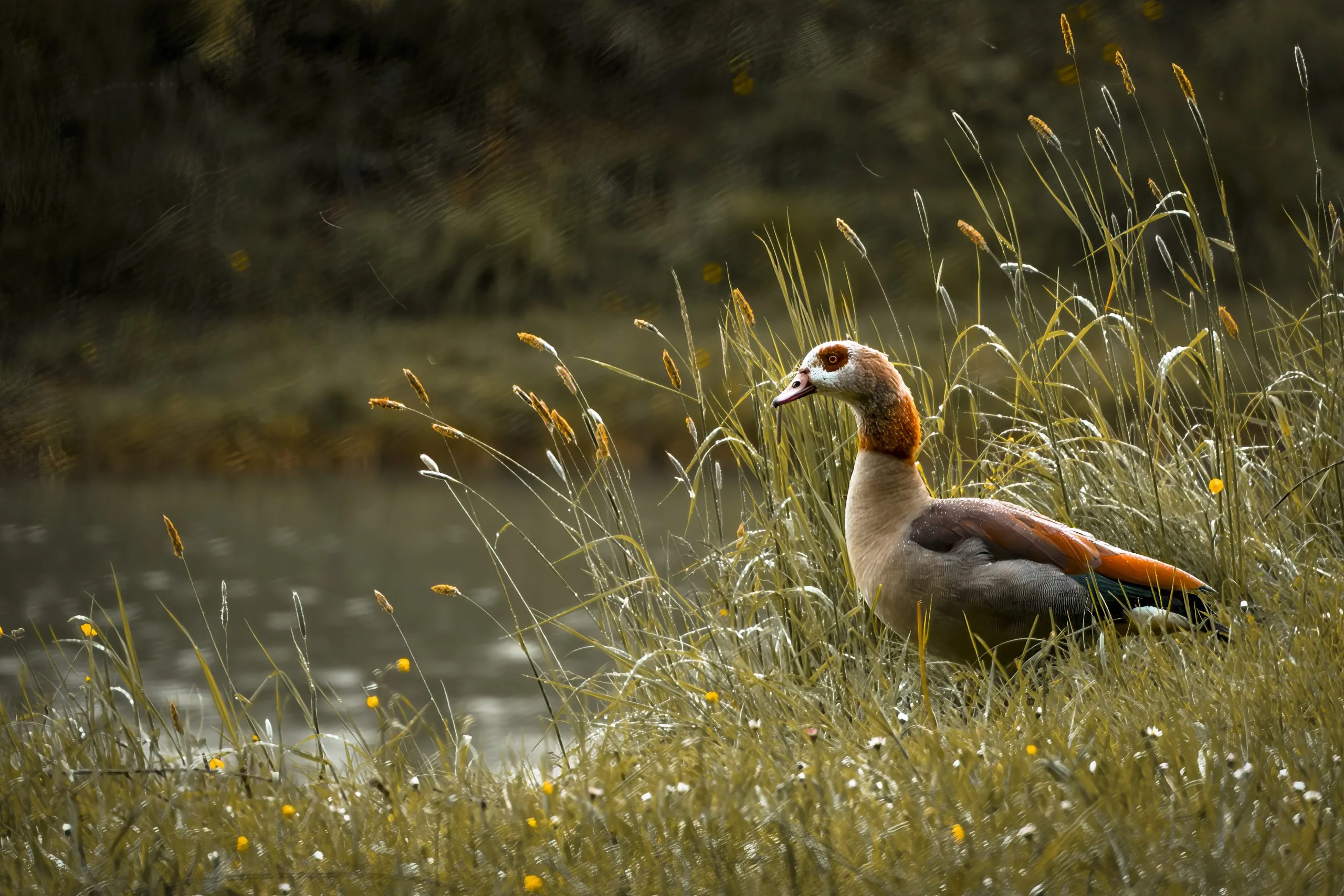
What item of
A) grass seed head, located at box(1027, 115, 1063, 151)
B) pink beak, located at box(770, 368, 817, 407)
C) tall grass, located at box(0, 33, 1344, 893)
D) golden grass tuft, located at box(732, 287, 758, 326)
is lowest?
tall grass, located at box(0, 33, 1344, 893)

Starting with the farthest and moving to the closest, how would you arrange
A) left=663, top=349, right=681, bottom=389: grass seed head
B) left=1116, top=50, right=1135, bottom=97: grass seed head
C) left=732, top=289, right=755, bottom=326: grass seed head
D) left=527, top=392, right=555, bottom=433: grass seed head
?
left=732, top=289, right=755, bottom=326: grass seed head → left=663, top=349, right=681, bottom=389: grass seed head → left=1116, top=50, right=1135, bottom=97: grass seed head → left=527, top=392, right=555, bottom=433: grass seed head

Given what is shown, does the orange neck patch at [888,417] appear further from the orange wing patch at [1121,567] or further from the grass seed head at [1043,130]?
the grass seed head at [1043,130]

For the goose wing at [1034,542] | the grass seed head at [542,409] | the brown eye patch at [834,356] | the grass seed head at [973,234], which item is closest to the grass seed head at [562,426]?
the grass seed head at [542,409]

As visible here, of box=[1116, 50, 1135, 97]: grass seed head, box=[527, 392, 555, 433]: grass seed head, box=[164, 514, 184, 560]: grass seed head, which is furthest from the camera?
box=[1116, 50, 1135, 97]: grass seed head

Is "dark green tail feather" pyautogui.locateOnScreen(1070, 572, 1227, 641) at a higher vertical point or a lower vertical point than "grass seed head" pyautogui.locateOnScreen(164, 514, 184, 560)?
lower

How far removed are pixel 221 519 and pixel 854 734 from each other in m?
16.6

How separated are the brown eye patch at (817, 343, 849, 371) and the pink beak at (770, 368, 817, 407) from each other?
0.21 feet

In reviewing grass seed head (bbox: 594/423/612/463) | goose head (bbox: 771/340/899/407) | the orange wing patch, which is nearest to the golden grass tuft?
goose head (bbox: 771/340/899/407)

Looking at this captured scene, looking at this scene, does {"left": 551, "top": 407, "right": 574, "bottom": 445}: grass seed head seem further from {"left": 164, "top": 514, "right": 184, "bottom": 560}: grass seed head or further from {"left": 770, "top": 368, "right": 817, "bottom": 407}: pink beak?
{"left": 164, "top": 514, "right": 184, "bottom": 560}: grass seed head

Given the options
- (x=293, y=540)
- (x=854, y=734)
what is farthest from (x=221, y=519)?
(x=854, y=734)

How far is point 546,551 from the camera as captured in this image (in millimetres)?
15547

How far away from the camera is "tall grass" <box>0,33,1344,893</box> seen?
2277mm

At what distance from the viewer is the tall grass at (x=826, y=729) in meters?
2.28

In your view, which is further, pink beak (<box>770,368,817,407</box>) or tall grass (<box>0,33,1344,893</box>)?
pink beak (<box>770,368,817,407</box>)
